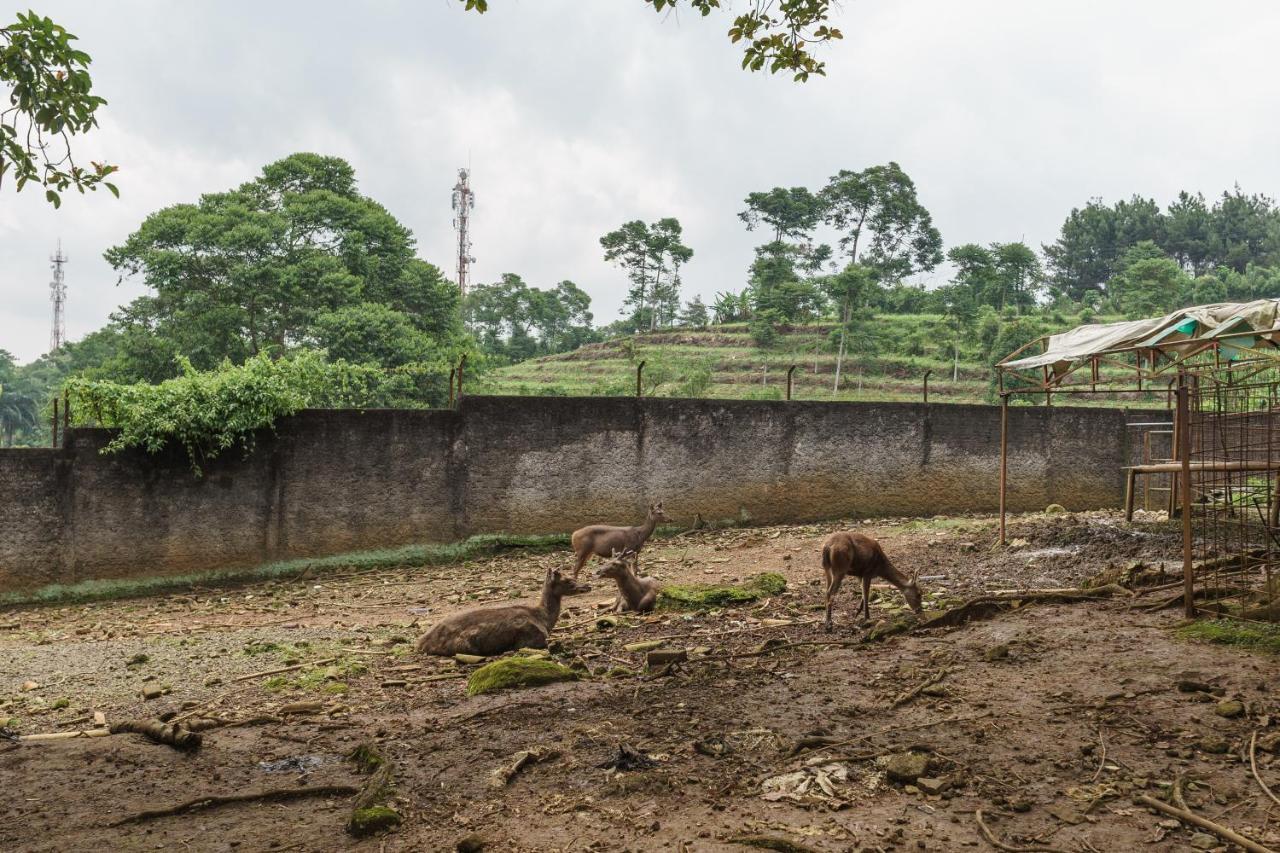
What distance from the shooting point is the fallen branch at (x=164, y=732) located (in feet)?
18.1

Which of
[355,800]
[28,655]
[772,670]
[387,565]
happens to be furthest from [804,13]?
[387,565]

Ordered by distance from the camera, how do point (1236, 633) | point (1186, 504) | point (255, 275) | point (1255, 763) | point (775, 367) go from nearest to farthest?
point (1255, 763), point (1236, 633), point (1186, 504), point (255, 275), point (775, 367)

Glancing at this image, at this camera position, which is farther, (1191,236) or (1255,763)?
(1191,236)

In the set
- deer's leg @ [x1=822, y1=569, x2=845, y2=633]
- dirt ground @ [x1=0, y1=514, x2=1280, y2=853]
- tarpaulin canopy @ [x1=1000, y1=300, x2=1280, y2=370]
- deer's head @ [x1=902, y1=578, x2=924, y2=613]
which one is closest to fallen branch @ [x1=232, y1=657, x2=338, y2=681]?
dirt ground @ [x1=0, y1=514, x2=1280, y2=853]

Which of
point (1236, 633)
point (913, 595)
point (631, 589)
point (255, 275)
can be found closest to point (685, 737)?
point (913, 595)

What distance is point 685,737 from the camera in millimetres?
5398

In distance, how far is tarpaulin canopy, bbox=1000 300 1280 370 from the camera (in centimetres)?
847

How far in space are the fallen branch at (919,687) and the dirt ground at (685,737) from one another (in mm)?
33

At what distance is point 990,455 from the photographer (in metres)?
16.4

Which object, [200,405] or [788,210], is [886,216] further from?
[200,405]

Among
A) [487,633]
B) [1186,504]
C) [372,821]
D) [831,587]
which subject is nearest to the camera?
[372,821]

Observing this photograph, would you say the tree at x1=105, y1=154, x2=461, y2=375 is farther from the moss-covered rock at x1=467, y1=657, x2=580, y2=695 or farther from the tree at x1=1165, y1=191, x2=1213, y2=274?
the tree at x1=1165, y1=191, x2=1213, y2=274

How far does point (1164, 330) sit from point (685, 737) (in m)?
6.99

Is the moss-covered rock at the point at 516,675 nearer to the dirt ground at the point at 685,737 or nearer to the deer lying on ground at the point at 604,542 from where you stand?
the dirt ground at the point at 685,737
